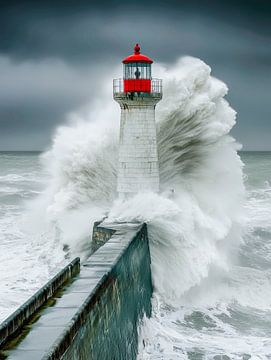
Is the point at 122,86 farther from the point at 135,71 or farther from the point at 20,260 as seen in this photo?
the point at 20,260

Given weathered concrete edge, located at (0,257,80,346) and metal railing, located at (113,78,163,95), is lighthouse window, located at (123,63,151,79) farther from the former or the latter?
weathered concrete edge, located at (0,257,80,346)

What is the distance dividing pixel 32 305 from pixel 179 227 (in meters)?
5.58

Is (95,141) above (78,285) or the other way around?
above

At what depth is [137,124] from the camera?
1046 centimetres

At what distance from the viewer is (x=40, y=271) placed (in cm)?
1029

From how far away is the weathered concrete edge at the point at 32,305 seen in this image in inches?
168

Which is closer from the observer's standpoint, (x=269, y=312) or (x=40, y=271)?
(x=269, y=312)

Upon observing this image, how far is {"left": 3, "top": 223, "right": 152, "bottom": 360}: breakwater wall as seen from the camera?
423 cm

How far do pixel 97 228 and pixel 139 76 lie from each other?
10.2 ft

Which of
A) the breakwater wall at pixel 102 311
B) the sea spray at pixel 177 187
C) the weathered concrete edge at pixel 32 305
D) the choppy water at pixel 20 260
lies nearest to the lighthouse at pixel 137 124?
the sea spray at pixel 177 187

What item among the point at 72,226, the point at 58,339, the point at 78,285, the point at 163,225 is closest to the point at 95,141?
the point at 72,226

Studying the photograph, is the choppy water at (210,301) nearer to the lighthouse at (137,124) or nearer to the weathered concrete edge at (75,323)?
the weathered concrete edge at (75,323)

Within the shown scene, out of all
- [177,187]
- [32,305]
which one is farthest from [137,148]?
[32,305]

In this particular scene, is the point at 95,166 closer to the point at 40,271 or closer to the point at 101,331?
the point at 40,271
